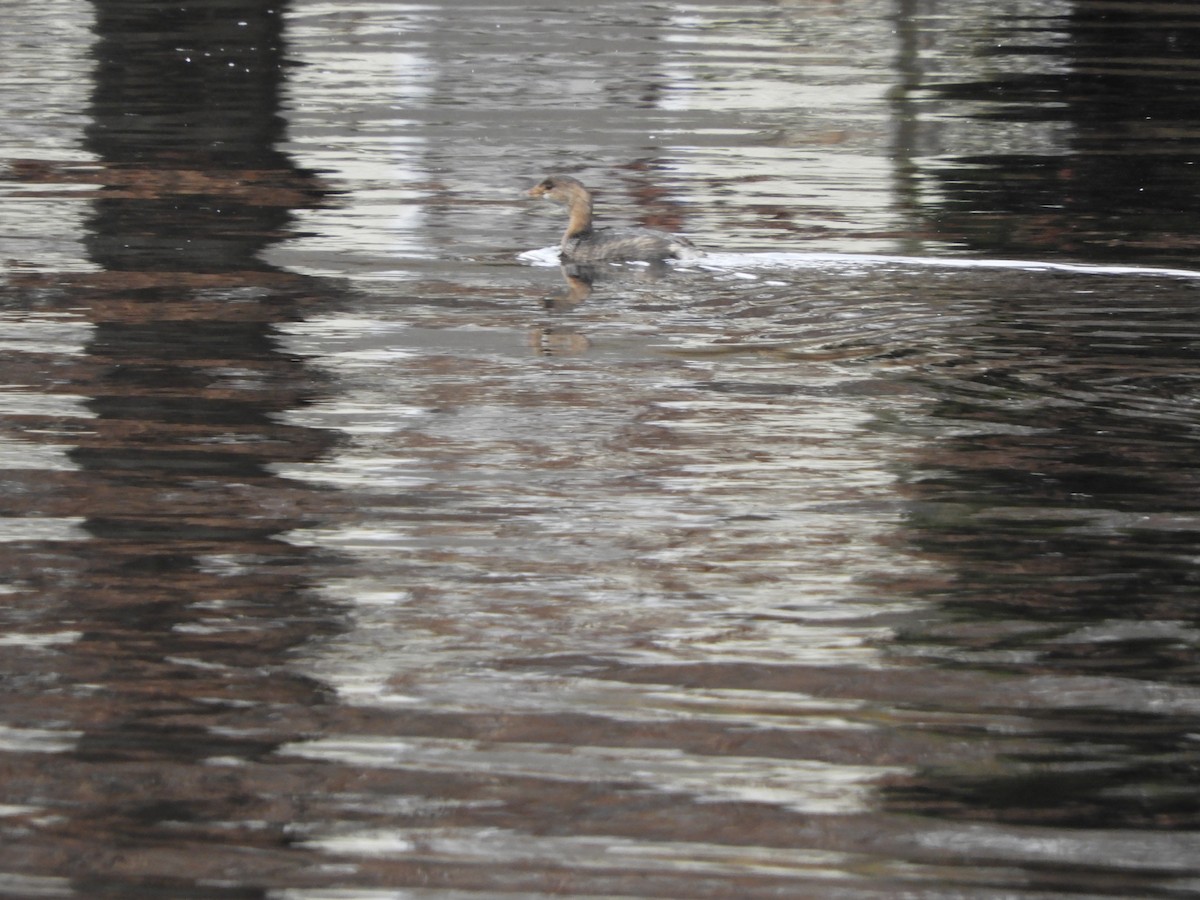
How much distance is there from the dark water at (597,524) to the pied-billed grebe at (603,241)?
0.14 metres

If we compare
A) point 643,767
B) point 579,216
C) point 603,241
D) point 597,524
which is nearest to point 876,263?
point 603,241

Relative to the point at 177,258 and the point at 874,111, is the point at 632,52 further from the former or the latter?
Result: the point at 177,258

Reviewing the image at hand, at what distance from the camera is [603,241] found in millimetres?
11055

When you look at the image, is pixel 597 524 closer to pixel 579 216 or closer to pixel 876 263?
pixel 876 263

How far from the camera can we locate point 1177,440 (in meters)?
7.87

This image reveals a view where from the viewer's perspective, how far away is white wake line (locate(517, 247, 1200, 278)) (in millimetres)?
10516

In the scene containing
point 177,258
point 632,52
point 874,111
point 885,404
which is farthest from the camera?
point 632,52

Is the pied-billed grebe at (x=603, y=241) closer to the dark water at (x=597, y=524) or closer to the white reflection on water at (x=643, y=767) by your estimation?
the dark water at (x=597, y=524)

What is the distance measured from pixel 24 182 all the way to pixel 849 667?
28.2 ft

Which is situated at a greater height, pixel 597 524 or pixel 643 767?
pixel 643 767

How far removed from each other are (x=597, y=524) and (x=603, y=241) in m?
4.26

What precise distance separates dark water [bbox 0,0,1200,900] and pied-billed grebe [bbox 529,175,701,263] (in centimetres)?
14

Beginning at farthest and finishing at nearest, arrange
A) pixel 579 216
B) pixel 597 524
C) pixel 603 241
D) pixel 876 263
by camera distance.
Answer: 1. pixel 579 216
2. pixel 603 241
3. pixel 876 263
4. pixel 597 524

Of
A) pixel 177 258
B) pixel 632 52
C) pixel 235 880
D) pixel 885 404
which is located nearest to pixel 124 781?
pixel 235 880
